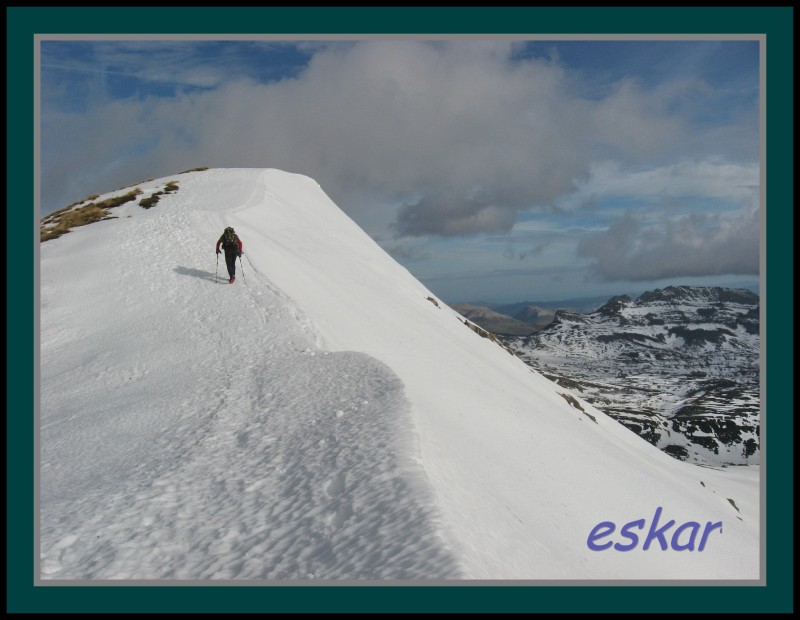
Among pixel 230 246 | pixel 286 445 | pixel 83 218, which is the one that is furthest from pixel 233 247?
pixel 83 218

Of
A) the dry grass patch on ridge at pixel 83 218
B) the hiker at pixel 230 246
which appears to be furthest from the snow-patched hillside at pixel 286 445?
the dry grass patch on ridge at pixel 83 218

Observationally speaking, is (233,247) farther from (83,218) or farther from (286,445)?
(83,218)

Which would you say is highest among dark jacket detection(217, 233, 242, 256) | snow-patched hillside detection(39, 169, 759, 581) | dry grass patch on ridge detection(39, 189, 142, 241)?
dry grass patch on ridge detection(39, 189, 142, 241)

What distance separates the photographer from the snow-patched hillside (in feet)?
25.5

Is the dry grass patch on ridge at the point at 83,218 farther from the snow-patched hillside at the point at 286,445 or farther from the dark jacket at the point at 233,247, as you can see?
the dark jacket at the point at 233,247

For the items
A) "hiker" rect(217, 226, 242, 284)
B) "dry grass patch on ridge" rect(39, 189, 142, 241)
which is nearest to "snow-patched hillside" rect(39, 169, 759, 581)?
"hiker" rect(217, 226, 242, 284)

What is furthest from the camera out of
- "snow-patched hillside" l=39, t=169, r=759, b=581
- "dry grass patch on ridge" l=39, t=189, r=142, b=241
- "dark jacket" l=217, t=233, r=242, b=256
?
"dry grass patch on ridge" l=39, t=189, r=142, b=241

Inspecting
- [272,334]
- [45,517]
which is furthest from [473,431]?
[45,517]

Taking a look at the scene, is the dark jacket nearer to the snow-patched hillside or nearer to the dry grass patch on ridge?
the snow-patched hillside

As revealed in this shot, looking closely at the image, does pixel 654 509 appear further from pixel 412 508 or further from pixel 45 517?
pixel 45 517

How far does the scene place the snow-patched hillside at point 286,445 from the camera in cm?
777

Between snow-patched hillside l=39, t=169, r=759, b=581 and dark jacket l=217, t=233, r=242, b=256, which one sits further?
dark jacket l=217, t=233, r=242, b=256

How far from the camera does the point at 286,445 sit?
1071 centimetres

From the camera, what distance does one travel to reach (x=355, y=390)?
13.3 m
